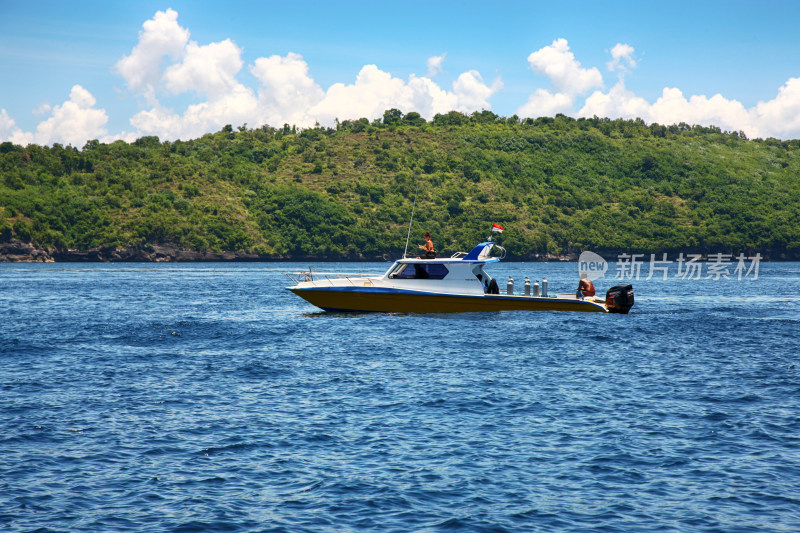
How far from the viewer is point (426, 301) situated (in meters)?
37.8

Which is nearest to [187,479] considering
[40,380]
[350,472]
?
[350,472]

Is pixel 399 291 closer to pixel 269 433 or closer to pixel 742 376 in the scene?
pixel 742 376

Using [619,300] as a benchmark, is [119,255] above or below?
below

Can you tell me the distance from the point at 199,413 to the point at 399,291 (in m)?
19.6

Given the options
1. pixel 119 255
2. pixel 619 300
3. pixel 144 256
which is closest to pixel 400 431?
pixel 619 300

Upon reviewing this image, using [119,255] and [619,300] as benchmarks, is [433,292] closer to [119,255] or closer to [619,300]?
[619,300]

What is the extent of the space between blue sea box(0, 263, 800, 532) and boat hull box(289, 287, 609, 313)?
3474 millimetres

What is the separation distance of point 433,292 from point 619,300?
33.0 ft

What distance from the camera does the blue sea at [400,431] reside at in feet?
40.5

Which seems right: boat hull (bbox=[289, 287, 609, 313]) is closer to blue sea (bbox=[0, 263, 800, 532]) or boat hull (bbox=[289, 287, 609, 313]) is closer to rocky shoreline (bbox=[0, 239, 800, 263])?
blue sea (bbox=[0, 263, 800, 532])

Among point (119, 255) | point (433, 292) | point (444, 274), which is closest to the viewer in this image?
point (433, 292)

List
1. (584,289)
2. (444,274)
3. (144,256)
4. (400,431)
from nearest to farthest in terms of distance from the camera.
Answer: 1. (400,431)
2. (444,274)
3. (584,289)
4. (144,256)

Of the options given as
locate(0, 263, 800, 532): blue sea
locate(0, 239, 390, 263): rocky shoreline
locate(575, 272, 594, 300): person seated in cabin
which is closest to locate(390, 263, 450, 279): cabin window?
locate(0, 263, 800, 532): blue sea

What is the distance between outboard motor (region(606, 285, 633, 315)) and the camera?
39.4 meters
